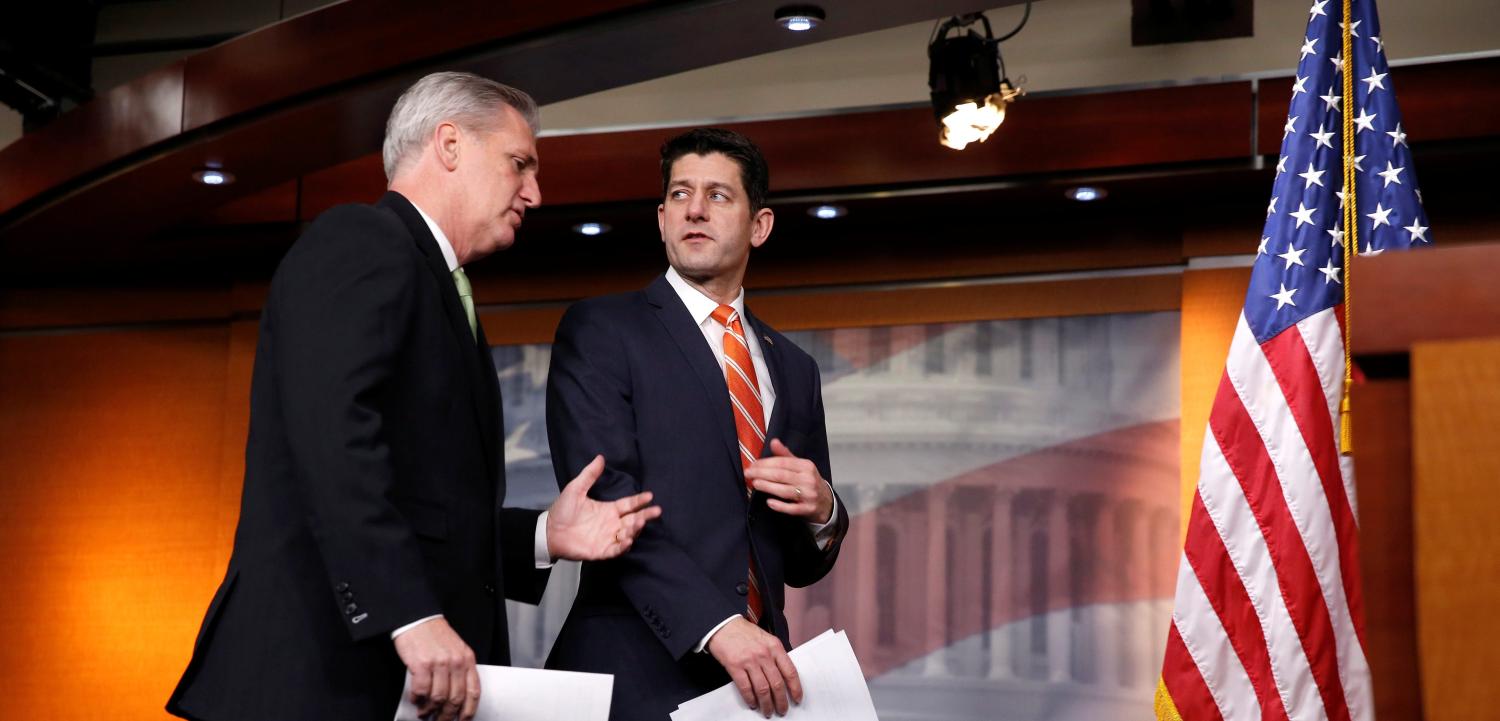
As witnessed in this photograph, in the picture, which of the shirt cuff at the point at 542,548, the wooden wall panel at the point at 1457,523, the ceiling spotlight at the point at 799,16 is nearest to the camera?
the wooden wall panel at the point at 1457,523

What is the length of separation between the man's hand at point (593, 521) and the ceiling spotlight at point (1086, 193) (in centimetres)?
274

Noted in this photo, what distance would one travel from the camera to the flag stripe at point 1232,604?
3008 millimetres

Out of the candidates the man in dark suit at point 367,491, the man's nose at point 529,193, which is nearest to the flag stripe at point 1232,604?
the man in dark suit at point 367,491

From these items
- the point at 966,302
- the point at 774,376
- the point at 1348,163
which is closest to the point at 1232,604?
the point at 1348,163

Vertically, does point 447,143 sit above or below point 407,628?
above

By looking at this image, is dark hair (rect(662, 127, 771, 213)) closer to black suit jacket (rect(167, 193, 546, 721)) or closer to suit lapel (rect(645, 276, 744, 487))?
suit lapel (rect(645, 276, 744, 487))

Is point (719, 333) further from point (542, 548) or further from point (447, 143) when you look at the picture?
point (447, 143)

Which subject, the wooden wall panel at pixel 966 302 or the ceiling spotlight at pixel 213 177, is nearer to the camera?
the ceiling spotlight at pixel 213 177

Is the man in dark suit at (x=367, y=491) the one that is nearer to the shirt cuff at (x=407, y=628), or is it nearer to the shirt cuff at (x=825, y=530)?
the shirt cuff at (x=407, y=628)

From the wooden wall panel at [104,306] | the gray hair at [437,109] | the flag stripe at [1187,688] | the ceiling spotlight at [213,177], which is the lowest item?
the flag stripe at [1187,688]

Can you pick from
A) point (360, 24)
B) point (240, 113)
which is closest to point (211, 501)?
point (240, 113)

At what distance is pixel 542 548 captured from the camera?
97.7 inches

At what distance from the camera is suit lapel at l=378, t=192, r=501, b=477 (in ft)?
7.25

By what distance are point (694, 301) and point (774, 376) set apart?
19 cm
